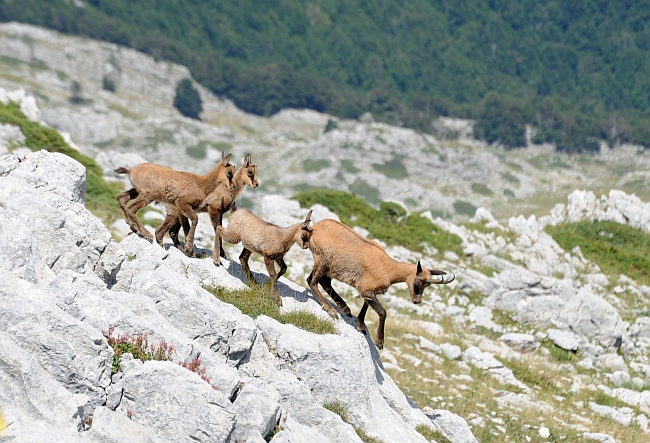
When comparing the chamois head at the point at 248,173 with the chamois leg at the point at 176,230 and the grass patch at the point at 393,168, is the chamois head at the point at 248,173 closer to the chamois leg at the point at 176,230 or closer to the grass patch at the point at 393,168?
the chamois leg at the point at 176,230

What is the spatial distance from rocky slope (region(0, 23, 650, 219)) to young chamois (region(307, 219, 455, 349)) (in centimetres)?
5254

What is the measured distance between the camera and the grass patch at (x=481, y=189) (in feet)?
331

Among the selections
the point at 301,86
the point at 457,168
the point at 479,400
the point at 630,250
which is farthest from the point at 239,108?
the point at 479,400

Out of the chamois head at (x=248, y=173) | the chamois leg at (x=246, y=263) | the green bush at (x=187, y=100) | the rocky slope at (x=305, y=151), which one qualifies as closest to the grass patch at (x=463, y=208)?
the rocky slope at (x=305, y=151)

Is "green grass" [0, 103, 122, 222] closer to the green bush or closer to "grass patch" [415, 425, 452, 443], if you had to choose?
"grass patch" [415, 425, 452, 443]

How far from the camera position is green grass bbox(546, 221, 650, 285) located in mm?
33500

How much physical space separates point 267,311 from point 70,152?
813 inches

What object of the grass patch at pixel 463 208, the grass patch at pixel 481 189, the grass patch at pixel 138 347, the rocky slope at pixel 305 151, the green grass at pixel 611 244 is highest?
the grass patch at pixel 138 347

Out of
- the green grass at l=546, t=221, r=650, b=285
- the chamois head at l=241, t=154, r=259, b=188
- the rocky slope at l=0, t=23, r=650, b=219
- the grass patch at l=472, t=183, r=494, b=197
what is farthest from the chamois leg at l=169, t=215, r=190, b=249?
the grass patch at l=472, t=183, r=494, b=197

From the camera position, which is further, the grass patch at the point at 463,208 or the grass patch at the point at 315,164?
the grass patch at the point at 315,164

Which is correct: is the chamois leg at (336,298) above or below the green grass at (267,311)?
below

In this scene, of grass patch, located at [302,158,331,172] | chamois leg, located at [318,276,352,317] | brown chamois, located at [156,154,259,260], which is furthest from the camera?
grass patch, located at [302,158,331,172]

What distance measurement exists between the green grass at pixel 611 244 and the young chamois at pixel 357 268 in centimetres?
2112

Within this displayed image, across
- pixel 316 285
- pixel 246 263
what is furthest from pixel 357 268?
pixel 246 263
